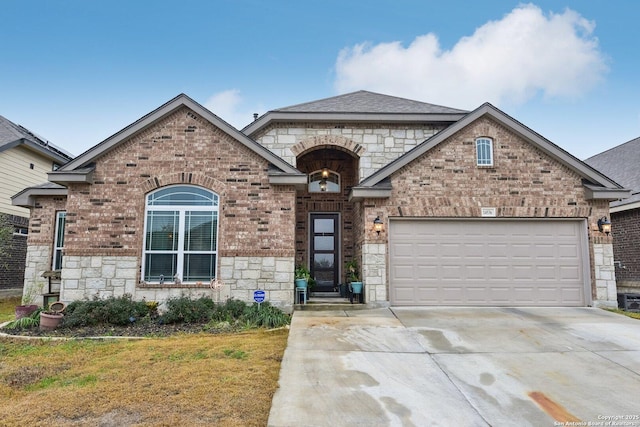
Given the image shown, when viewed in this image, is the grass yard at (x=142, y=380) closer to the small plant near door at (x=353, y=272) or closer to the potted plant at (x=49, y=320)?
the potted plant at (x=49, y=320)

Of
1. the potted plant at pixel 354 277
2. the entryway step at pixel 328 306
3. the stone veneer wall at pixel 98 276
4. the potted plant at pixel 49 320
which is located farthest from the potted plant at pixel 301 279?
the potted plant at pixel 49 320

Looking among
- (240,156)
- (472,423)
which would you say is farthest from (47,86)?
(472,423)

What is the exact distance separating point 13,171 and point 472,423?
17.8m

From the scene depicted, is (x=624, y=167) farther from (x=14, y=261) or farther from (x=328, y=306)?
(x=14, y=261)

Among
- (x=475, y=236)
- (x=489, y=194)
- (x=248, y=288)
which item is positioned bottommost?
(x=248, y=288)

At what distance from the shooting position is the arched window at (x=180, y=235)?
909 cm

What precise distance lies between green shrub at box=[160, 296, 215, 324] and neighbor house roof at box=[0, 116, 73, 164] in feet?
36.0

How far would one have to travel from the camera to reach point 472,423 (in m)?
3.70

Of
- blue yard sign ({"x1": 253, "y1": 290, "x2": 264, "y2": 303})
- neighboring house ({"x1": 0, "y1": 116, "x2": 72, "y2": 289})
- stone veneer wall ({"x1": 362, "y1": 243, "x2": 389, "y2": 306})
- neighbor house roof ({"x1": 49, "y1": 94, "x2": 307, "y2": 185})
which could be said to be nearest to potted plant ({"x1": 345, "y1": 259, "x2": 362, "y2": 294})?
stone veneer wall ({"x1": 362, "y1": 243, "x2": 389, "y2": 306})

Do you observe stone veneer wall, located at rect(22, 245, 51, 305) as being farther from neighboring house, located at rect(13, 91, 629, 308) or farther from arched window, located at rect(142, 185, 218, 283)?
arched window, located at rect(142, 185, 218, 283)

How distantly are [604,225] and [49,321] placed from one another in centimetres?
1297

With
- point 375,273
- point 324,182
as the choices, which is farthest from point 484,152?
point 324,182

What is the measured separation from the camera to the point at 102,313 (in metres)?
8.07

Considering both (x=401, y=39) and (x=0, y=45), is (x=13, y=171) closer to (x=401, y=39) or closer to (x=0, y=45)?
(x=0, y=45)
